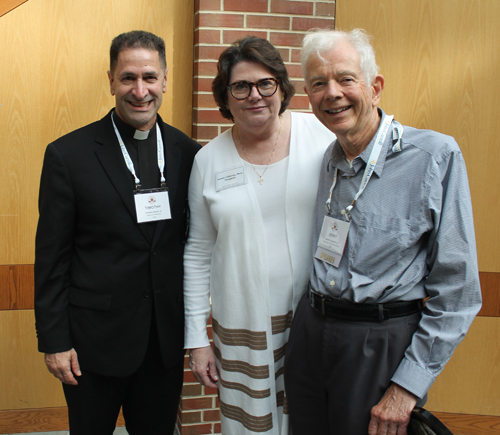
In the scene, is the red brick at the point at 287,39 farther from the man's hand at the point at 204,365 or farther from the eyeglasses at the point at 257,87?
the man's hand at the point at 204,365

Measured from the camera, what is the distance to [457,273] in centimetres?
147

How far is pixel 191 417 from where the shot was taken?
3.09m

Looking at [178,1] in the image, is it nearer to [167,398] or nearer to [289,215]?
[289,215]

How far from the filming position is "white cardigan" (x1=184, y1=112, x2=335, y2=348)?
2002mm

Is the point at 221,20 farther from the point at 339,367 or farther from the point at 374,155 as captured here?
the point at 339,367

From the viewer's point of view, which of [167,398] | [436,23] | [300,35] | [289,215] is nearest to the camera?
[289,215]

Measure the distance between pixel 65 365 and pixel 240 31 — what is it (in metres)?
2.02

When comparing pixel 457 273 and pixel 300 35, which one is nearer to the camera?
pixel 457 273

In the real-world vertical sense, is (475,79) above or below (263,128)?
above

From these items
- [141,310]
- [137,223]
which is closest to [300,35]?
[137,223]

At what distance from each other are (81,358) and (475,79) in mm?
2810

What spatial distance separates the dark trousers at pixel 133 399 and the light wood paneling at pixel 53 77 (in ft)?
4.30

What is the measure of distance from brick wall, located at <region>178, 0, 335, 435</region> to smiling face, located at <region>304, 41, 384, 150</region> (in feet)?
3.80

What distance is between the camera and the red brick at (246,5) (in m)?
2.68
